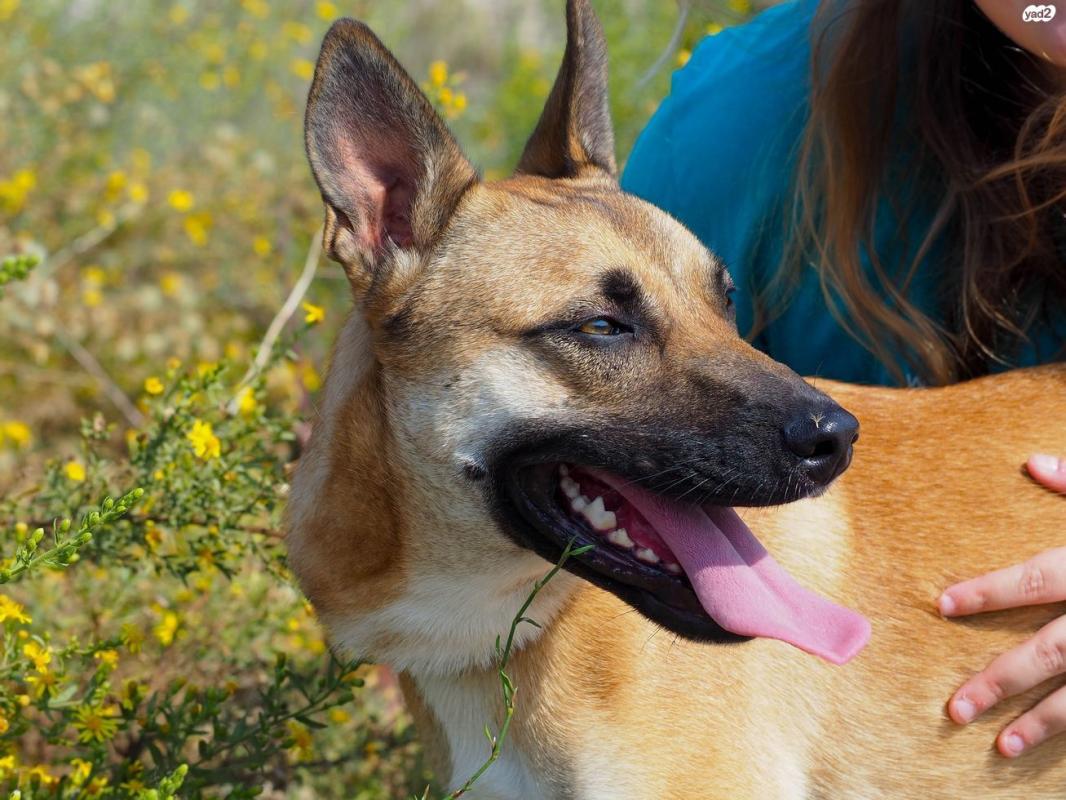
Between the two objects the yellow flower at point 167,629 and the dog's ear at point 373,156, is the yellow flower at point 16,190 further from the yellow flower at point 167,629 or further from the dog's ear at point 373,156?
the dog's ear at point 373,156

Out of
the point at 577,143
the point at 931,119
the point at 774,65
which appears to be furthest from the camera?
the point at 774,65

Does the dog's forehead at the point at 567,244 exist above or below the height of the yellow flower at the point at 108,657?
above

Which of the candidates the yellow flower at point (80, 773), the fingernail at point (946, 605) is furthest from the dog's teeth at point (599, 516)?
the yellow flower at point (80, 773)

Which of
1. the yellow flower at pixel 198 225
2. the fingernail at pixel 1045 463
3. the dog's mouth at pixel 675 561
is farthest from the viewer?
the yellow flower at pixel 198 225

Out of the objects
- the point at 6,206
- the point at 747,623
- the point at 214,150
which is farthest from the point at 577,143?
the point at 214,150

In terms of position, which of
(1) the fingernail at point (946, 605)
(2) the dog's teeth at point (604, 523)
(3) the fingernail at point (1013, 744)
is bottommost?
(3) the fingernail at point (1013, 744)

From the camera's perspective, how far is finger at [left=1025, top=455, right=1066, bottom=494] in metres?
2.67

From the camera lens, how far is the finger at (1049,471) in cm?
267

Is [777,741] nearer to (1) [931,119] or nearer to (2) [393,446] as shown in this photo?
(2) [393,446]

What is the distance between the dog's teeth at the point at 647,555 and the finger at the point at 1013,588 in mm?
747

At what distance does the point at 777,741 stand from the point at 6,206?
4026 mm

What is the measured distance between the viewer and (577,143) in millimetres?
2949

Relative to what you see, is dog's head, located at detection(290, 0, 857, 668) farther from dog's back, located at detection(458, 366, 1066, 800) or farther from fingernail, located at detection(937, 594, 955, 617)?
fingernail, located at detection(937, 594, 955, 617)

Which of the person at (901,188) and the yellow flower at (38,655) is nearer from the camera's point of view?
the yellow flower at (38,655)
